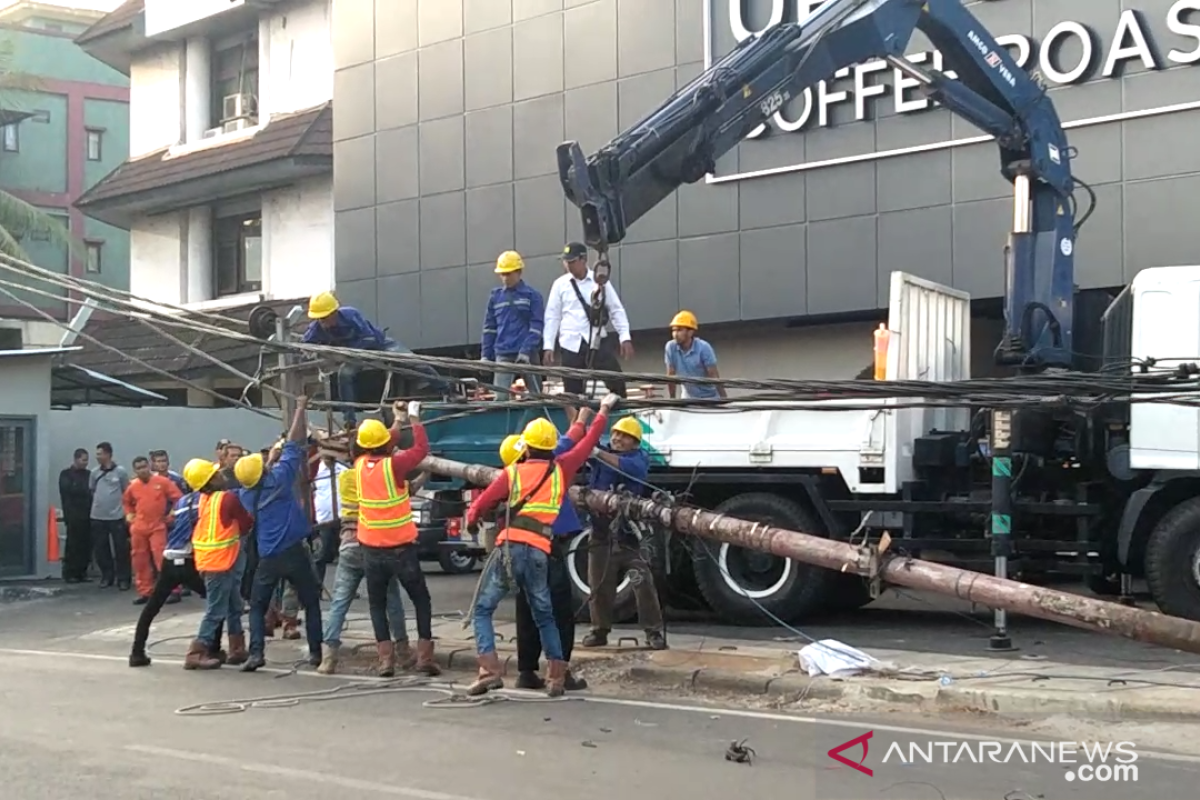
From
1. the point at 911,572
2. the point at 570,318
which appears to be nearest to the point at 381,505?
the point at 570,318

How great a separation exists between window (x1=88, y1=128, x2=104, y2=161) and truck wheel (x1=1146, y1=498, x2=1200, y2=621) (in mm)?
37363

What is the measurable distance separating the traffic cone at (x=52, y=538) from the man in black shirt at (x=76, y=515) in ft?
1.15

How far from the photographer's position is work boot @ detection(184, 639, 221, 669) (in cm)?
1146

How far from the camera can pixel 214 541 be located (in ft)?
37.5

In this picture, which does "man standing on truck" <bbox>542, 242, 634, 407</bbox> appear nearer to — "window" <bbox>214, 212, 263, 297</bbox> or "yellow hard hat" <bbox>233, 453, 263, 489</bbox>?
"yellow hard hat" <bbox>233, 453, 263, 489</bbox>

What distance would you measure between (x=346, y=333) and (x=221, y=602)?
2454mm

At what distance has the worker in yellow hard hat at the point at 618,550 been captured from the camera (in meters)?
11.2

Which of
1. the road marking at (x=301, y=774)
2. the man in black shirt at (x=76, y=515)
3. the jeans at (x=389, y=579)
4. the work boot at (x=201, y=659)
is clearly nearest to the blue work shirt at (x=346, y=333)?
the jeans at (x=389, y=579)

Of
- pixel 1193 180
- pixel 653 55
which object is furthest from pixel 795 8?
pixel 1193 180

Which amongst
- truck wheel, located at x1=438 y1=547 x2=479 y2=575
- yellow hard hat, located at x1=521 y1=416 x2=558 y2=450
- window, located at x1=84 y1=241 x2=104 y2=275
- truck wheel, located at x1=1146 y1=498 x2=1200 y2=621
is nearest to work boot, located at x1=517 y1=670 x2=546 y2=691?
yellow hard hat, located at x1=521 y1=416 x2=558 y2=450

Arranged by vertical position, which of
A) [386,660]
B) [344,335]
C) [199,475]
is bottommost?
[386,660]

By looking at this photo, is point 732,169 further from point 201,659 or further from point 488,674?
point 488,674

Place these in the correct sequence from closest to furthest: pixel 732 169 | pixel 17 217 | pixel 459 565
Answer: pixel 459 565, pixel 732 169, pixel 17 217

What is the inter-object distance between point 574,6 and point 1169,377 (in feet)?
45.8
